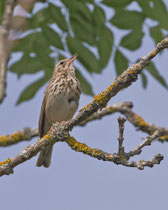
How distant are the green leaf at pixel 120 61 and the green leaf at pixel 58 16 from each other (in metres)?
0.72

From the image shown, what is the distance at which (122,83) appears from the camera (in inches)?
114

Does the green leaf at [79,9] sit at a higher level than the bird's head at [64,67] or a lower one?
lower

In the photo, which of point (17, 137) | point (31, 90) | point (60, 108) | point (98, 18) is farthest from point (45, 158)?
point (98, 18)

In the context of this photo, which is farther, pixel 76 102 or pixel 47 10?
pixel 76 102

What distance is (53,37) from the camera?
440 centimetres

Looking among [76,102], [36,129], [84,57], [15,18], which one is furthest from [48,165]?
[15,18]

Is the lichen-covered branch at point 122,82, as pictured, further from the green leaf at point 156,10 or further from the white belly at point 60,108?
the white belly at point 60,108

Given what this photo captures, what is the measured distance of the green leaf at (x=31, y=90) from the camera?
4.94 m

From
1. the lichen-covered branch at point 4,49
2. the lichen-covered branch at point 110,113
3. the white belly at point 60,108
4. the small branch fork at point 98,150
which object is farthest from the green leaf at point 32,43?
the lichen-covered branch at point 4,49

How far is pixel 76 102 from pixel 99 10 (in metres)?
1.50

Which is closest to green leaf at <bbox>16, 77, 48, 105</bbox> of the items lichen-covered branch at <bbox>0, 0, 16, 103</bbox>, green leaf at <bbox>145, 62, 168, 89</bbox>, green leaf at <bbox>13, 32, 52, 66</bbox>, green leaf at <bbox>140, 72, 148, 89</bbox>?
green leaf at <bbox>13, 32, 52, 66</bbox>

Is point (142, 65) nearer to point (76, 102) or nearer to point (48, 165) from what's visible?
point (76, 102)

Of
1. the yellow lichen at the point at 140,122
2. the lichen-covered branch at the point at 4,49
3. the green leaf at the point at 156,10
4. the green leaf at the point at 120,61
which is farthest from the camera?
the yellow lichen at the point at 140,122

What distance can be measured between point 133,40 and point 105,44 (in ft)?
1.22
